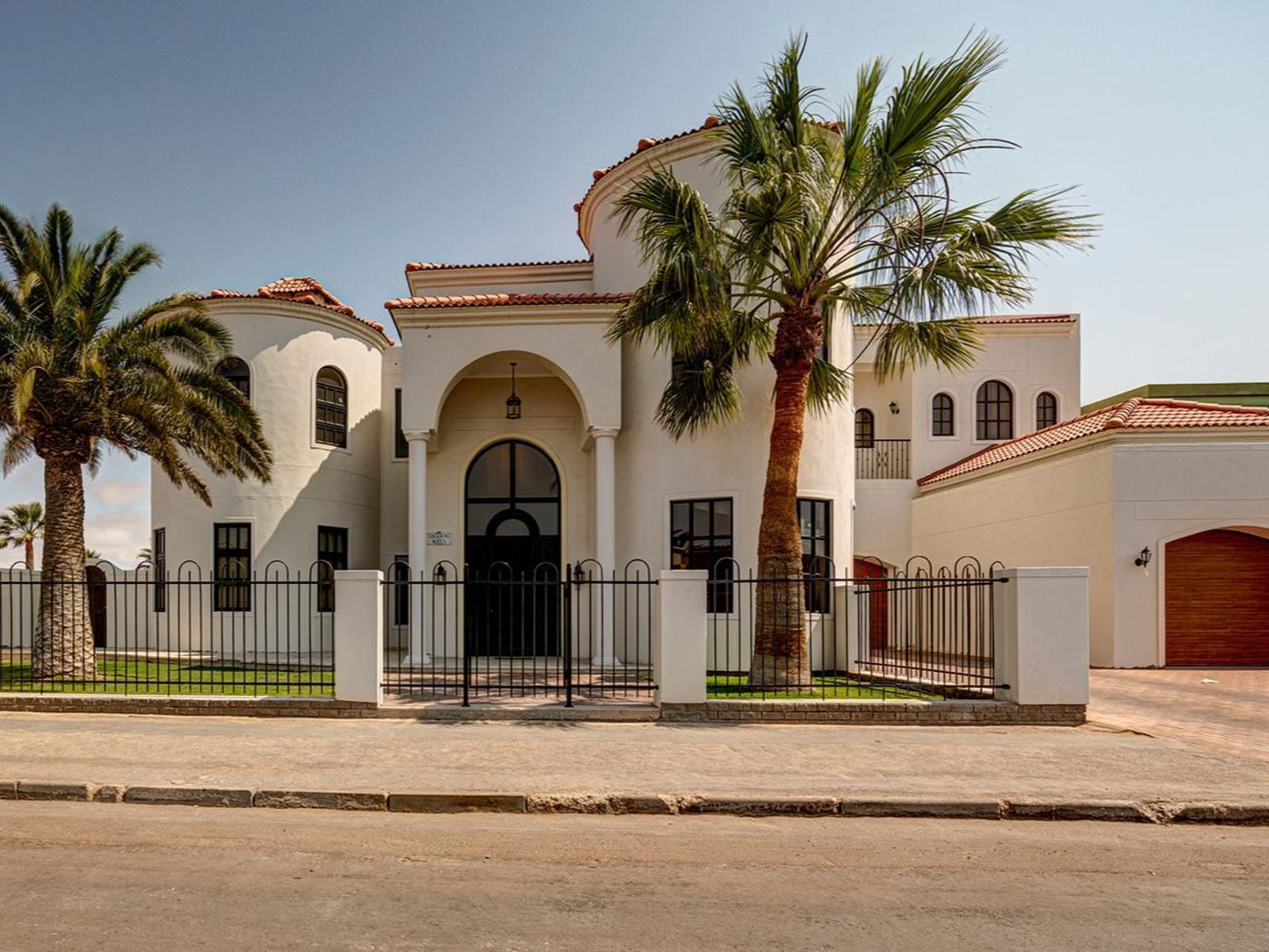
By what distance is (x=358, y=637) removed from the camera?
384 inches

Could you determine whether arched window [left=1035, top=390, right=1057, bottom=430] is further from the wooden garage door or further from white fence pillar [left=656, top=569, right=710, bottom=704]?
white fence pillar [left=656, top=569, right=710, bottom=704]

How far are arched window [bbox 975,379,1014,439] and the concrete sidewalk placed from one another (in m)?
14.5

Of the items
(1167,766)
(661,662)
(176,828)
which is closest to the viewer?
(176,828)

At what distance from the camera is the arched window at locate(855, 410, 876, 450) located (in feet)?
74.2

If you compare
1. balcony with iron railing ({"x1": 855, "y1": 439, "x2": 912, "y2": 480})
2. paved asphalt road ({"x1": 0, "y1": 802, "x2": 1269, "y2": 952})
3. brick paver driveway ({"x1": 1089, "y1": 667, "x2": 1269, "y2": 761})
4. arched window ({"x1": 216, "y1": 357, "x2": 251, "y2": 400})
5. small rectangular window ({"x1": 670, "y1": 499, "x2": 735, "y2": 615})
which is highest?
arched window ({"x1": 216, "y1": 357, "x2": 251, "y2": 400})

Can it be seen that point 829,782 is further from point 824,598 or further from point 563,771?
point 824,598

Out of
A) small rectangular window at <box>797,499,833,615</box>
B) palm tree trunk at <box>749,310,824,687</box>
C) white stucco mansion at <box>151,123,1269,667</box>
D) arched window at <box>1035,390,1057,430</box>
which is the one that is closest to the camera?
palm tree trunk at <box>749,310,824,687</box>

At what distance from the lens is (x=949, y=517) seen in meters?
19.5

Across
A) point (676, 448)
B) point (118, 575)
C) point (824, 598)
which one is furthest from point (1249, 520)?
point (118, 575)

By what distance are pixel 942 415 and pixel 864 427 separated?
7.04 feet

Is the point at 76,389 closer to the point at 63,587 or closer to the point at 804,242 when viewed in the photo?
the point at 63,587

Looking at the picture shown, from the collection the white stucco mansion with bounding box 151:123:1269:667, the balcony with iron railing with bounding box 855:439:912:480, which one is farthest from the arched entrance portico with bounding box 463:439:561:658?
the balcony with iron railing with bounding box 855:439:912:480

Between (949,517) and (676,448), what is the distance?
874 cm

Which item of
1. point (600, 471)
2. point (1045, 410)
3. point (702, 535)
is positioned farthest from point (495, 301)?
point (1045, 410)
